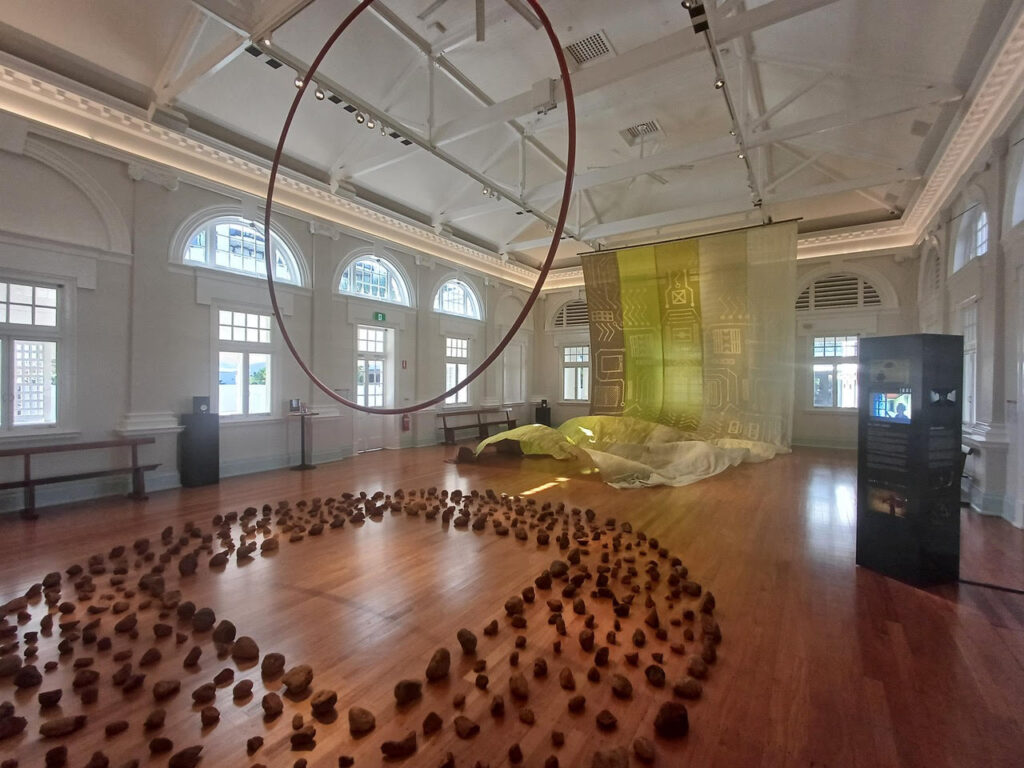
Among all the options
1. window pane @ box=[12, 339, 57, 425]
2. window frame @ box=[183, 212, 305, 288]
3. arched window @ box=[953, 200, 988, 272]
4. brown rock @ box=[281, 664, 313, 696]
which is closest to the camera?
brown rock @ box=[281, 664, 313, 696]

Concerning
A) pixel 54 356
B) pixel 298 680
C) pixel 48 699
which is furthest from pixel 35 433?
pixel 298 680

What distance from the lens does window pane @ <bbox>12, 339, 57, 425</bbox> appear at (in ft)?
15.9

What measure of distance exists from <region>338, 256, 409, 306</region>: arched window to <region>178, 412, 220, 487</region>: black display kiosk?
3186mm

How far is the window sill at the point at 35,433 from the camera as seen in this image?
186 inches

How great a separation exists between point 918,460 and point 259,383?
7.58 m

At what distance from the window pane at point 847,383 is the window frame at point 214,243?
10.8 metres

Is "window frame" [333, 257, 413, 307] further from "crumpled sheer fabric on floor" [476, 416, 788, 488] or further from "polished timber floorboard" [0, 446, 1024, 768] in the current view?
"polished timber floorboard" [0, 446, 1024, 768]

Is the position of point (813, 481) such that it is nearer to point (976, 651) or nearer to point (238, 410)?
point (976, 651)

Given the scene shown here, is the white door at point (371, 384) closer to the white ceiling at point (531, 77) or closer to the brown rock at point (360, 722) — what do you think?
the white ceiling at point (531, 77)

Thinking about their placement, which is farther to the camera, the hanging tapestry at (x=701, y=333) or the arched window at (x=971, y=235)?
the hanging tapestry at (x=701, y=333)

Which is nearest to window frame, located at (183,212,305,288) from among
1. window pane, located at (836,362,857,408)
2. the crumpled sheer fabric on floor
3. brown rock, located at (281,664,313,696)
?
the crumpled sheer fabric on floor

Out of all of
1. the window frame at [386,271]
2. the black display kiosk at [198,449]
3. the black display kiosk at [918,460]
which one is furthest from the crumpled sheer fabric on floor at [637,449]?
the black display kiosk at [198,449]

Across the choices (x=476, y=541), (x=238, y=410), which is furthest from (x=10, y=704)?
(x=238, y=410)

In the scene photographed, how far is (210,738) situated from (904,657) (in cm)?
287
